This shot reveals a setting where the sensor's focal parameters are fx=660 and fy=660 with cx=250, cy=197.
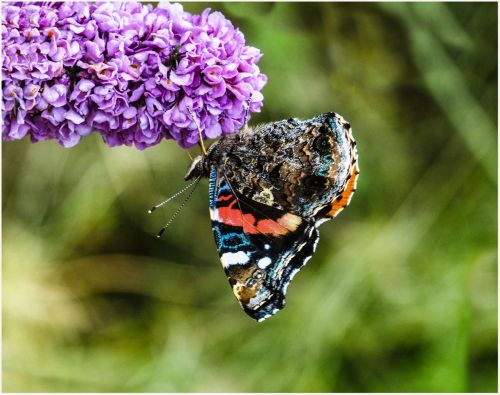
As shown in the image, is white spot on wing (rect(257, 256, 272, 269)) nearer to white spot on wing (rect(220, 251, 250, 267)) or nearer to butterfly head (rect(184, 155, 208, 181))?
white spot on wing (rect(220, 251, 250, 267))

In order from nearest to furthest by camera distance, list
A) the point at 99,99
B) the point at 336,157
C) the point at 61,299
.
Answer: the point at 99,99 → the point at 336,157 → the point at 61,299

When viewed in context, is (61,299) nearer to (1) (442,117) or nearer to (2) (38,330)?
(2) (38,330)

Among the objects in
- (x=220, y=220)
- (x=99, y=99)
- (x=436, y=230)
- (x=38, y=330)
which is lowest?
(x=38, y=330)

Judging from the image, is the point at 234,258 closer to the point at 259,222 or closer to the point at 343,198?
the point at 259,222

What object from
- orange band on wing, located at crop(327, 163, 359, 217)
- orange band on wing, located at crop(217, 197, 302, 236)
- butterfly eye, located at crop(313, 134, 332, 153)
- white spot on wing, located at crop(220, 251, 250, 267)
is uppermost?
butterfly eye, located at crop(313, 134, 332, 153)

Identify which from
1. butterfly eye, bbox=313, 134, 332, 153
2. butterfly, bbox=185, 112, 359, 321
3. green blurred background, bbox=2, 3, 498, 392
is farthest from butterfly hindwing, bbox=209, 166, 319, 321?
green blurred background, bbox=2, 3, 498, 392

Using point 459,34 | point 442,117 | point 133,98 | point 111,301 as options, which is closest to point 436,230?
point 442,117

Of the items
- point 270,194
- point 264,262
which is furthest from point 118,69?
point 264,262
